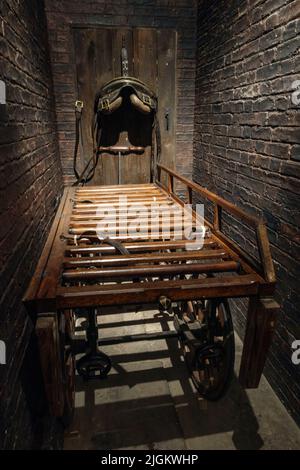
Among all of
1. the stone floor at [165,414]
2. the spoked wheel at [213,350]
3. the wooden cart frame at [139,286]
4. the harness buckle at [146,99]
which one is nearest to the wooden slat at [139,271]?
the wooden cart frame at [139,286]

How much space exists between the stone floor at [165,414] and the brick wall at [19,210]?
1.84 ft

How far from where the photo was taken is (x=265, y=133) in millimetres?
2883

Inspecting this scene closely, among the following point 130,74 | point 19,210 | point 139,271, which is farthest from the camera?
point 130,74

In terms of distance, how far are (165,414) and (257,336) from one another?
1.37 m

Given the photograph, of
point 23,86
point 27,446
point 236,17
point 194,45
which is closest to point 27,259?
point 27,446

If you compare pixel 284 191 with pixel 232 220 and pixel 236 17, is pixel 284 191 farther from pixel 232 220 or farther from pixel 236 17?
pixel 236 17

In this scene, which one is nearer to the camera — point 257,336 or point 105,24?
point 257,336

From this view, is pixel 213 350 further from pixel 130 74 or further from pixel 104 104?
pixel 130 74

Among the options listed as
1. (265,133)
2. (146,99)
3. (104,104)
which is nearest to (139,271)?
(265,133)

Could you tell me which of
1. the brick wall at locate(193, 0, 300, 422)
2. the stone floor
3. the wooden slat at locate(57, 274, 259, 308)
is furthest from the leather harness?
the wooden slat at locate(57, 274, 259, 308)

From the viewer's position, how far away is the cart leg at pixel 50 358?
1.52 m

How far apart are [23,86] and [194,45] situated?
342 cm

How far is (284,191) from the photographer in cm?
263

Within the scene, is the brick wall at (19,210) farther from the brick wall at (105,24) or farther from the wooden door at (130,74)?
the wooden door at (130,74)
